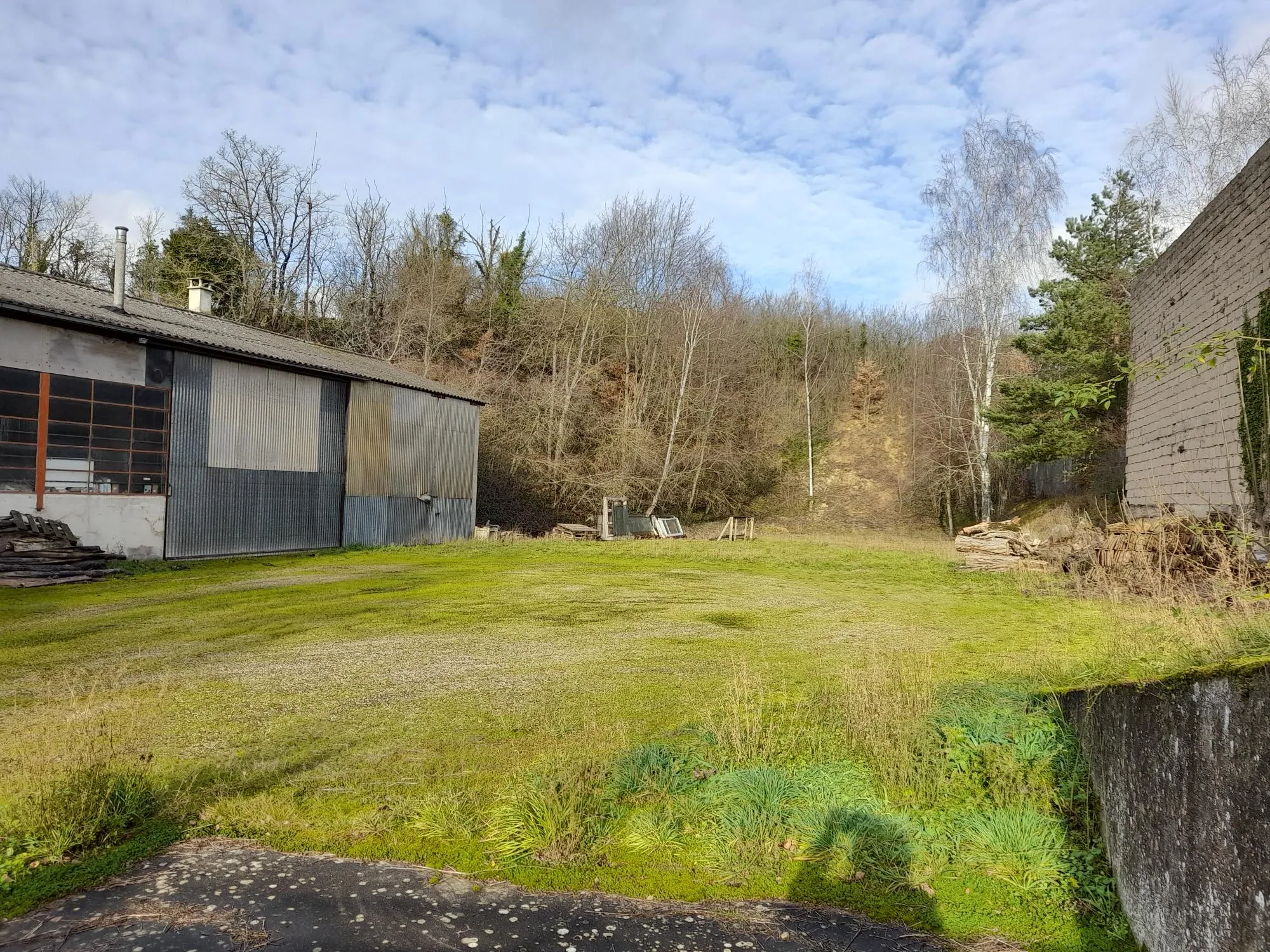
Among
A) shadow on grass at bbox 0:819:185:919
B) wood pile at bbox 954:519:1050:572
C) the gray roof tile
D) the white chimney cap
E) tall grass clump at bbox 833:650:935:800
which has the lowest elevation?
shadow on grass at bbox 0:819:185:919

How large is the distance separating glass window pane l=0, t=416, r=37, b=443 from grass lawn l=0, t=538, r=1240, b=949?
5.18 meters

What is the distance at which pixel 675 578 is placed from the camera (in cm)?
1627

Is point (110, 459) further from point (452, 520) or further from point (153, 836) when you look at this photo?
point (153, 836)

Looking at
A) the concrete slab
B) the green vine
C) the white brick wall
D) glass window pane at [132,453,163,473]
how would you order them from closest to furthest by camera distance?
the concrete slab, the green vine, the white brick wall, glass window pane at [132,453,163,473]

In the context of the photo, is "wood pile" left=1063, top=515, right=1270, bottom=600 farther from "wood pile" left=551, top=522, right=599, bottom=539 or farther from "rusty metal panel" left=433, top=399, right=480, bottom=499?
"rusty metal panel" left=433, top=399, right=480, bottom=499

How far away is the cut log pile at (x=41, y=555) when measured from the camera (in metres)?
12.8

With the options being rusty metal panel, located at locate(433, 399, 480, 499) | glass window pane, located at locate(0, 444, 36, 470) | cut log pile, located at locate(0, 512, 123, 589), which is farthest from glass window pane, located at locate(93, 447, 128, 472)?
rusty metal panel, located at locate(433, 399, 480, 499)

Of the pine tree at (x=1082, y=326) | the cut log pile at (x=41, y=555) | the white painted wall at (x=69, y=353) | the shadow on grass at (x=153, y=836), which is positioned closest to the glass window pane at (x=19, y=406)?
the white painted wall at (x=69, y=353)

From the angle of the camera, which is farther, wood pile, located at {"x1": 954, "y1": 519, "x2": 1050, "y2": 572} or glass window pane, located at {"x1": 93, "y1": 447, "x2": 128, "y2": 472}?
wood pile, located at {"x1": 954, "y1": 519, "x2": 1050, "y2": 572}

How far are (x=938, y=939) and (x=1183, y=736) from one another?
1244 mm

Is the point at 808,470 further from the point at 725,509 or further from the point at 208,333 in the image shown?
the point at 208,333

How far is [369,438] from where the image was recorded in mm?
21109

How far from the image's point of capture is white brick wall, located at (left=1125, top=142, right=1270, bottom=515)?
36.5ft

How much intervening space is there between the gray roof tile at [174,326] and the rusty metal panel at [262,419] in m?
0.46
